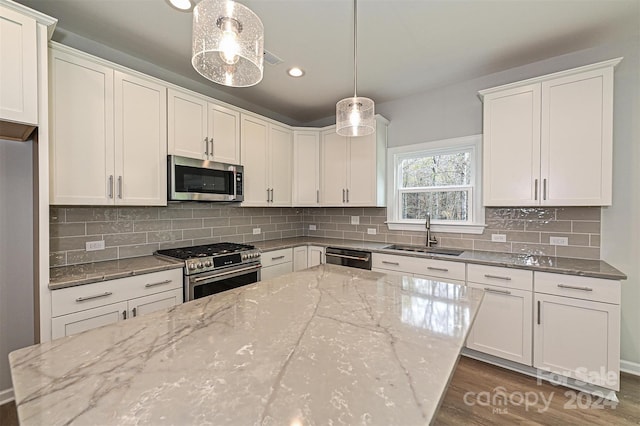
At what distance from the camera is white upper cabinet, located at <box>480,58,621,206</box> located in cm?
211

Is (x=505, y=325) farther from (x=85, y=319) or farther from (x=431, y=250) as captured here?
(x=85, y=319)

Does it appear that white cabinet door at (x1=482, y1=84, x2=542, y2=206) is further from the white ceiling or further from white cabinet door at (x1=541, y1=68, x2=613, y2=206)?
the white ceiling

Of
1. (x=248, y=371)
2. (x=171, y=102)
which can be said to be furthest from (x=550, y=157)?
(x=171, y=102)

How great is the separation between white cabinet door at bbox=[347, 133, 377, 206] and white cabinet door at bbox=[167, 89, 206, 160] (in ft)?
5.54

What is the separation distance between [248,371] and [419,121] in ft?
10.7

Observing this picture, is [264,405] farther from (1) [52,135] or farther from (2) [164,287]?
(1) [52,135]

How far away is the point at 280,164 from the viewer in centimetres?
354

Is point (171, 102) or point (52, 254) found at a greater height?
point (171, 102)

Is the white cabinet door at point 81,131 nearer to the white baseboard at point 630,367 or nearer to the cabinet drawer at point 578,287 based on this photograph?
the cabinet drawer at point 578,287

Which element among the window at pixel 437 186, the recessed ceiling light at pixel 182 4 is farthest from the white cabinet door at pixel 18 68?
the window at pixel 437 186

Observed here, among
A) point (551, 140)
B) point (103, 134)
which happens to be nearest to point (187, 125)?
point (103, 134)

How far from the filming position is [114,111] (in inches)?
83.3

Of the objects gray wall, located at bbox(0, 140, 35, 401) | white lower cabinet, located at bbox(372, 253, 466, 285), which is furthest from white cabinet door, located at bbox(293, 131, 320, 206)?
gray wall, located at bbox(0, 140, 35, 401)

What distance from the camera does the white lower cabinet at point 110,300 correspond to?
1.70m
